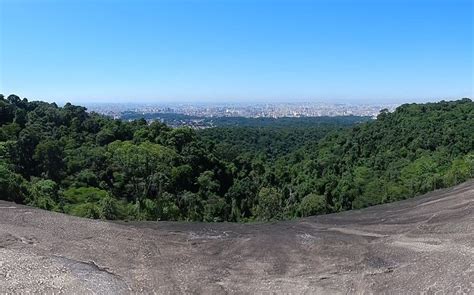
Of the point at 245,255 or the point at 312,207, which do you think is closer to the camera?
the point at 245,255

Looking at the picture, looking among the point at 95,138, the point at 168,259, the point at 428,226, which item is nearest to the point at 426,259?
the point at 428,226

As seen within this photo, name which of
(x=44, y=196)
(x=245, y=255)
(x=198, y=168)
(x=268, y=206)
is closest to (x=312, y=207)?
(x=268, y=206)

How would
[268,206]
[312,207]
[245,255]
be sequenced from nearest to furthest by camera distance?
[245,255]
[312,207]
[268,206]

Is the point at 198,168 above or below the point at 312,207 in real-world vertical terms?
above

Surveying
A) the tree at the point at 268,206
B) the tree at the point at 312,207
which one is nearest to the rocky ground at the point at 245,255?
the tree at the point at 312,207

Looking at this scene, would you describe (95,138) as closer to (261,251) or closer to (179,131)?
(179,131)

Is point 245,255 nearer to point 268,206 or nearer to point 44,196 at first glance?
point 44,196
